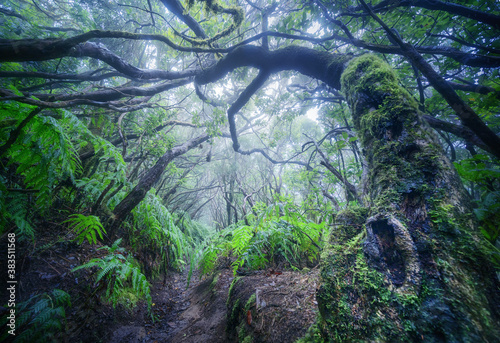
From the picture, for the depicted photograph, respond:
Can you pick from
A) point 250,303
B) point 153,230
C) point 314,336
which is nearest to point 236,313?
point 250,303

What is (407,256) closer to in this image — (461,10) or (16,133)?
(461,10)

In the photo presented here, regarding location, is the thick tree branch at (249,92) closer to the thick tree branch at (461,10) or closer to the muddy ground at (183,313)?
the thick tree branch at (461,10)

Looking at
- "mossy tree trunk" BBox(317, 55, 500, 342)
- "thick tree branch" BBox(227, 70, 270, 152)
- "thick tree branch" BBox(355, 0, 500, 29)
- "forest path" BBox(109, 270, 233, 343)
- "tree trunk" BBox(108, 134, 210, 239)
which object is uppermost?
"thick tree branch" BBox(227, 70, 270, 152)

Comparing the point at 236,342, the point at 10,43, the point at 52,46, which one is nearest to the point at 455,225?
the point at 236,342

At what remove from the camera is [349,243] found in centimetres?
116

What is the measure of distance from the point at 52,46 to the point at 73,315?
3285 millimetres

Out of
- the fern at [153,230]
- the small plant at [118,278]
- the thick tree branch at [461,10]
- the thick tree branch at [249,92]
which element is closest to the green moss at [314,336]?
the small plant at [118,278]

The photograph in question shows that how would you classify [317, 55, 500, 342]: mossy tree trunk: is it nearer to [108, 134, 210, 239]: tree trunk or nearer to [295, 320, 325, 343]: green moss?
[295, 320, 325, 343]: green moss

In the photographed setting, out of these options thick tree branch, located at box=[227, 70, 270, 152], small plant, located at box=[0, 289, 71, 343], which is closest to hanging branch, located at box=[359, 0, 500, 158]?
thick tree branch, located at box=[227, 70, 270, 152]

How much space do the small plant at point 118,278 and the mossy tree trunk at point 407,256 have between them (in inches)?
89.2

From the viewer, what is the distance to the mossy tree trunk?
0.71m

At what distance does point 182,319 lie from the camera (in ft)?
9.15

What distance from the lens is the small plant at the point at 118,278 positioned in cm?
202

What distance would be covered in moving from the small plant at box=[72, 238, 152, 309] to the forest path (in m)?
0.29
